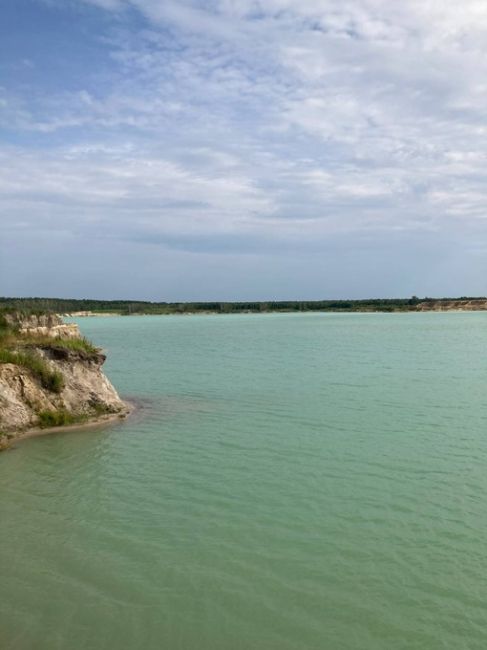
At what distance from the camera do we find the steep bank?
20125mm

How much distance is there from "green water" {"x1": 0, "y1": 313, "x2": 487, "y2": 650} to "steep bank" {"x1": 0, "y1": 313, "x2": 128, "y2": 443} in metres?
1.39

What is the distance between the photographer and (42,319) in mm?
27016

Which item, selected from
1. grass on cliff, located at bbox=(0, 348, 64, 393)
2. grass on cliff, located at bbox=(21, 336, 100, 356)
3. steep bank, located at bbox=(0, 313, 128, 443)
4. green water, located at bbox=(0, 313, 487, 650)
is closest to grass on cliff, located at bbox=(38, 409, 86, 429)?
steep bank, located at bbox=(0, 313, 128, 443)

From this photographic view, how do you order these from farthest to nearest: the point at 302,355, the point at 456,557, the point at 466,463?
the point at 302,355 → the point at 466,463 → the point at 456,557

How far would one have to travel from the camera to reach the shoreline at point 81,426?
19.3m

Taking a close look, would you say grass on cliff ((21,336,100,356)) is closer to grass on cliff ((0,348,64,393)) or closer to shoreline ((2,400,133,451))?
grass on cliff ((0,348,64,393))

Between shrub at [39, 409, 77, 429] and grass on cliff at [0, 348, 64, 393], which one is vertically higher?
grass on cliff at [0, 348, 64, 393]

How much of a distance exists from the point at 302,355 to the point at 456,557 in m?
36.3

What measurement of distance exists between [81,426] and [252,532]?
11677mm

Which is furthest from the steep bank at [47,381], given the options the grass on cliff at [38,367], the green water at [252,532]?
the green water at [252,532]

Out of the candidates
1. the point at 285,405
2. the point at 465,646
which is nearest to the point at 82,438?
the point at 285,405

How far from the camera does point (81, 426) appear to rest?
21.3 meters

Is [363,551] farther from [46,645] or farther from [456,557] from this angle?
[46,645]

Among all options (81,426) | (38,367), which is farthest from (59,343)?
(81,426)
